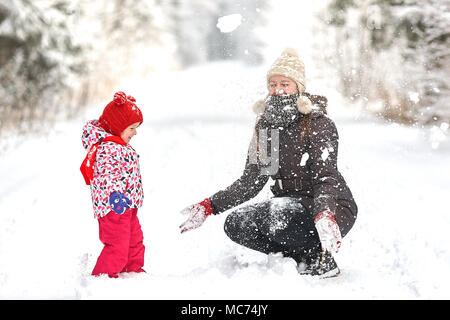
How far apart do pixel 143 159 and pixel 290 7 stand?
26.0 ft

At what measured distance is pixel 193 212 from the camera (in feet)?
11.8

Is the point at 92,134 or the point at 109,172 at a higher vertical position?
the point at 92,134

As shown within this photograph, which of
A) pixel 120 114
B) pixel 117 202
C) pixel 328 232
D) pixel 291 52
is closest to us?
pixel 328 232

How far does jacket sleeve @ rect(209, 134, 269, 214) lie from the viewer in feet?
12.0

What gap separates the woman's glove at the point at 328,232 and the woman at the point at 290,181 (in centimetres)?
22

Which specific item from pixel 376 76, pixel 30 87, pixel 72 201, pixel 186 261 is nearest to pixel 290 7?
pixel 376 76

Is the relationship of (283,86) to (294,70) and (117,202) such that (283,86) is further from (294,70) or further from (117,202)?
(117,202)

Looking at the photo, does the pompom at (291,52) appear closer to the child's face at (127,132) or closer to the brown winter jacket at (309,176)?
the brown winter jacket at (309,176)

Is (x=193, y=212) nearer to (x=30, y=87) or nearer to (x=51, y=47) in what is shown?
(x=51, y=47)

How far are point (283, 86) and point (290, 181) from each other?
0.66 m

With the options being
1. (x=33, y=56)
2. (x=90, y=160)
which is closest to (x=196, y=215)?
(x=90, y=160)

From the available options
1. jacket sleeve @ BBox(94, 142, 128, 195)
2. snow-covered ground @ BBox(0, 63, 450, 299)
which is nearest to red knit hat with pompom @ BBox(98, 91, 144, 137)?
jacket sleeve @ BBox(94, 142, 128, 195)

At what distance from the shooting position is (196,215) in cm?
357

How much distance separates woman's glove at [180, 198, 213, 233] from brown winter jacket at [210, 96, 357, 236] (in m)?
0.06
